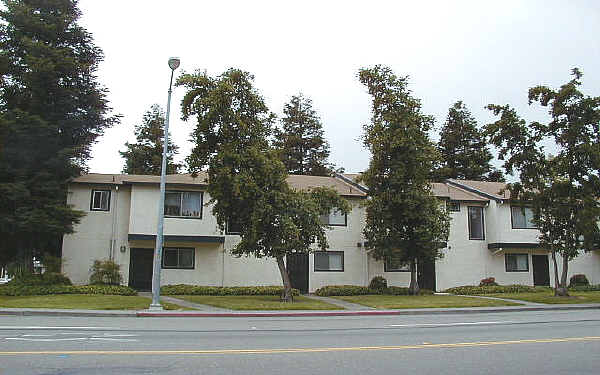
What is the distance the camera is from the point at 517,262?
106 ft

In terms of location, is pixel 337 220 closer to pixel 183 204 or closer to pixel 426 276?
pixel 426 276

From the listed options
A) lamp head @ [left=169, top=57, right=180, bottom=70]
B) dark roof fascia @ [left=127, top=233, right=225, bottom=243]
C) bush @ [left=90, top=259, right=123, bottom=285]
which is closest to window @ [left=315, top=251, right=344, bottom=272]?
dark roof fascia @ [left=127, top=233, right=225, bottom=243]

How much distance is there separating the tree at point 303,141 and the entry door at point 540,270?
84.7 ft

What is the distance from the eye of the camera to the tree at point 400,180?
25828 millimetres

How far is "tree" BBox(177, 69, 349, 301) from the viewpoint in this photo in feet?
70.2

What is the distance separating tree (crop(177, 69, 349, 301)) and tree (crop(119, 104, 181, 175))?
27967 millimetres

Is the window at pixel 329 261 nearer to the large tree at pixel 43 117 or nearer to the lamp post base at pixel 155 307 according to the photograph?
the lamp post base at pixel 155 307

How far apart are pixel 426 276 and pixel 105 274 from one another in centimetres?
1725

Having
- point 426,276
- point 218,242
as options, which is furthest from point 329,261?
point 218,242

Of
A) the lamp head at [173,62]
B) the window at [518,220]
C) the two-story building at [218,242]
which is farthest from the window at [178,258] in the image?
the window at [518,220]

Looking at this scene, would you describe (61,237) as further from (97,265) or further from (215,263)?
(215,263)

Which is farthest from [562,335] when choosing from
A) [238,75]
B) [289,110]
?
[289,110]

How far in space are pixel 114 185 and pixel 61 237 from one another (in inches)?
149

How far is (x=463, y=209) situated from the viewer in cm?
3155
